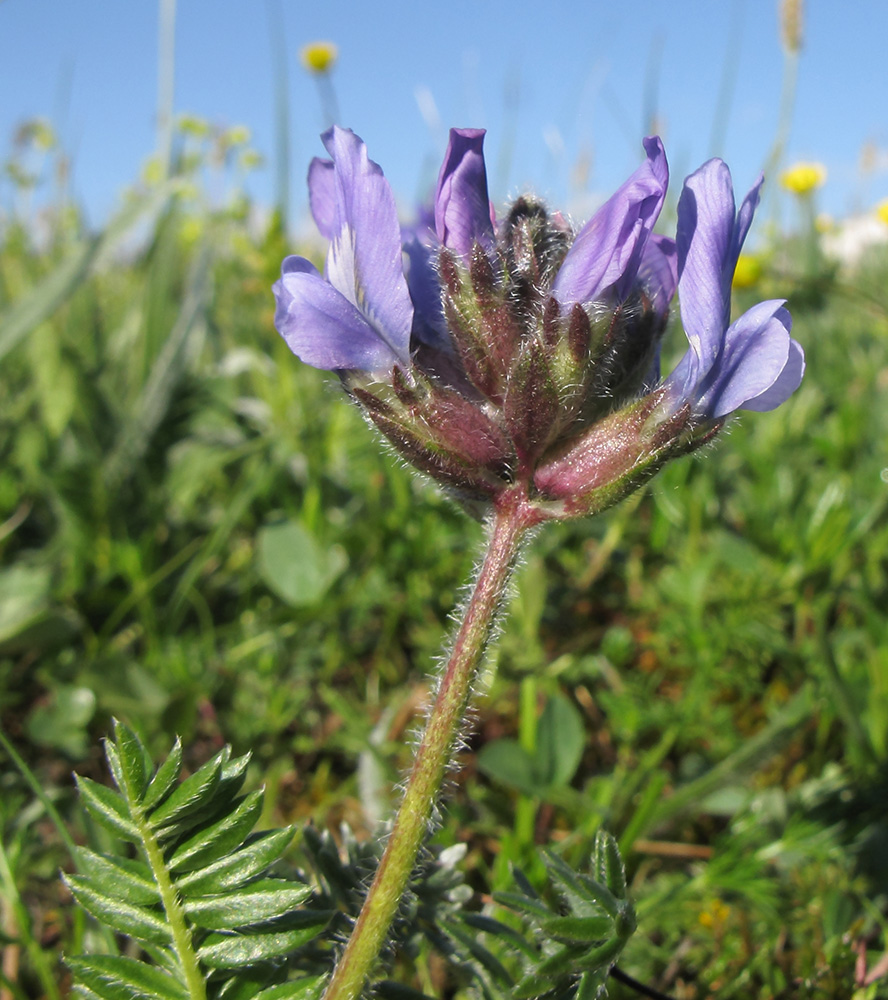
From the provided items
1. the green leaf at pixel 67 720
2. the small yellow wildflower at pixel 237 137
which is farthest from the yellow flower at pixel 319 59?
the green leaf at pixel 67 720

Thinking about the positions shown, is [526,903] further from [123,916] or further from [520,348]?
[520,348]

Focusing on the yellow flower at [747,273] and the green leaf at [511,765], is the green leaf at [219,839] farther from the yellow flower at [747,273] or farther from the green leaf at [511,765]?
the yellow flower at [747,273]

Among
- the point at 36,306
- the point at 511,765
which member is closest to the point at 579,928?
the point at 511,765

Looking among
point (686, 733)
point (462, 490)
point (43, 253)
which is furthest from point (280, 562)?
point (43, 253)

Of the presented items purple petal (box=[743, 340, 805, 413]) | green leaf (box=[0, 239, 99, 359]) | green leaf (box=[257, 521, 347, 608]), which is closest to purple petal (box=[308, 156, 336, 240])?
purple petal (box=[743, 340, 805, 413])

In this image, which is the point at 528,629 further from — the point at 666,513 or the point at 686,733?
the point at 666,513

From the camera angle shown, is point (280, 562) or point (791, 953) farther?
point (280, 562)
